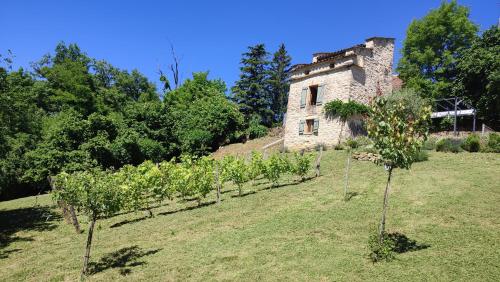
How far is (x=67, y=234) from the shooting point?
1523 centimetres

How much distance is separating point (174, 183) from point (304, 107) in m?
16.6

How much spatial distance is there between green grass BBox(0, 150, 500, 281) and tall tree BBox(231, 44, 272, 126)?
31295 millimetres

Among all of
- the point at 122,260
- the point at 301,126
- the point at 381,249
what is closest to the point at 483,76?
the point at 301,126

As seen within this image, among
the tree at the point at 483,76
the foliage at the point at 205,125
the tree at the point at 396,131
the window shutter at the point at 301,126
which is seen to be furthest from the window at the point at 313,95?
the tree at the point at 396,131

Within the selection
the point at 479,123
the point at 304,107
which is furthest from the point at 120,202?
the point at 479,123

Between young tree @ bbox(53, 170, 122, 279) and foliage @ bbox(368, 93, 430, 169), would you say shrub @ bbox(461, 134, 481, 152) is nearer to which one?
foliage @ bbox(368, 93, 430, 169)

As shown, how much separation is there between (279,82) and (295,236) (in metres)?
42.9

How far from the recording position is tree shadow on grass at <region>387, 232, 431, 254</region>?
9378 mm

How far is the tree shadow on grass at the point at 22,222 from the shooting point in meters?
15.1

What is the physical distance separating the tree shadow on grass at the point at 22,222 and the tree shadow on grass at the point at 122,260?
4513mm

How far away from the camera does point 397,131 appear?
9211 mm

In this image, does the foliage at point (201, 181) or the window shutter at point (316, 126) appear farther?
the window shutter at point (316, 126)

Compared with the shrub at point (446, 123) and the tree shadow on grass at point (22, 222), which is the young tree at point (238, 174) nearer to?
the tree shadow on grass at point (22, 222)

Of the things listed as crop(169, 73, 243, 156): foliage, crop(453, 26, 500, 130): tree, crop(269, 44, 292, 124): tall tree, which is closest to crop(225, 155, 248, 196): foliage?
crop(169, 73, 243, 156): foliage
